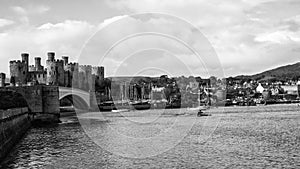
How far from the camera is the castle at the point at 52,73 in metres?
78.9

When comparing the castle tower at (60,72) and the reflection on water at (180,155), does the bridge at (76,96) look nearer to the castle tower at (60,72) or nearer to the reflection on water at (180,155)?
the castle tower at (60,72)

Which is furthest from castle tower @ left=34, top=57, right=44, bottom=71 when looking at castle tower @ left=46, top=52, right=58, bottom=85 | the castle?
castle tower @ left=46, top=52, right=58, bottom=85

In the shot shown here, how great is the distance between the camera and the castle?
7888 centimetres

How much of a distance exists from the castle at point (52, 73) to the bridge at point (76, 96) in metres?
3.99

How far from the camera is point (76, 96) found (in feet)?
251

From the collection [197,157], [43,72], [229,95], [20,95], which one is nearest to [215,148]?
[197,157]

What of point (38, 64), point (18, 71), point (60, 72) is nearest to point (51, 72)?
point (60, 72)

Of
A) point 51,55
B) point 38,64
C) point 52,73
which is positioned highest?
point 51,55

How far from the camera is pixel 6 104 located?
1919 inches

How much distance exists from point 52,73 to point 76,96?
432 inches

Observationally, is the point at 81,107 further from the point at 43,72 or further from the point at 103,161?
the point at 103,161

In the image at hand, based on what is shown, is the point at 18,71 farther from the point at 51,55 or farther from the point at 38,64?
the point at 38,64

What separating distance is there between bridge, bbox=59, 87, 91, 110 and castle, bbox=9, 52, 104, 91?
3.99m

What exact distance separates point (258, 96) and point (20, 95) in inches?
4498
